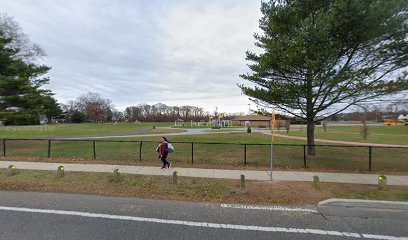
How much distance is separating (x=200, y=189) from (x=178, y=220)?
76.1 inches

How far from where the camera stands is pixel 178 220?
4.09m

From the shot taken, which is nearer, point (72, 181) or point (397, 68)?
point (72, 181)

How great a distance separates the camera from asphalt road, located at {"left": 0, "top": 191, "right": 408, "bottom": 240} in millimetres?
3570

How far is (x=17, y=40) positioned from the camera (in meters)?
19.5

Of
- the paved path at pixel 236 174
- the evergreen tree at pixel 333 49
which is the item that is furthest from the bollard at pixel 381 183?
the evergreen tree at pixel 333 49

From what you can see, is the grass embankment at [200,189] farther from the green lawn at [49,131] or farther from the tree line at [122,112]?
the tree line at [122,112]

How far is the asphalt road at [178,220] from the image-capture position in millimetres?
3570

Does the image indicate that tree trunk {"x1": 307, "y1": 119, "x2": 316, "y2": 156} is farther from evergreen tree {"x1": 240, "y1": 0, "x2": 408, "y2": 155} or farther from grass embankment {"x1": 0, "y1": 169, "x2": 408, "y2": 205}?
grass embankment {"x1": 0, "y1": 169, "x2": 408, "y2": 205}

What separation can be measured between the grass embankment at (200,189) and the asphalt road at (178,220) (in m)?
0.49

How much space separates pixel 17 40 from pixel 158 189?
2317cm

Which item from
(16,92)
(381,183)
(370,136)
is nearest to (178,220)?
(381,183)

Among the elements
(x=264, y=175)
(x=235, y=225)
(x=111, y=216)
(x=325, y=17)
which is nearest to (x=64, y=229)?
(x=111, y=216)

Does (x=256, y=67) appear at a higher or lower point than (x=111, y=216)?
higher

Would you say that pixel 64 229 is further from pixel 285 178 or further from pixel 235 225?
pixel 285 178
